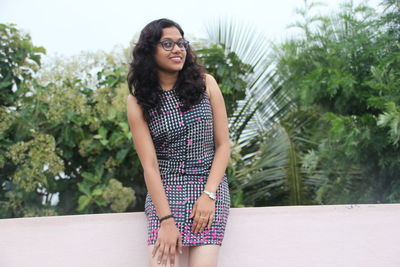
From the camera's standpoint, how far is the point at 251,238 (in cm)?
239

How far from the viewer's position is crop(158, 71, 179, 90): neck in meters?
2.10

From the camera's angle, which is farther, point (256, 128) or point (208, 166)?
point (256, 128)

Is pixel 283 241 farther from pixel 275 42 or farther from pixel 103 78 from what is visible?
pixel 275 42

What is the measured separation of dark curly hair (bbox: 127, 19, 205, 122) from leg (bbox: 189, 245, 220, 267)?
1.88 feet

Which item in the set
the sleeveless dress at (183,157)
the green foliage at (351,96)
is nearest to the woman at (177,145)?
the sleeveless dress at (183,157)

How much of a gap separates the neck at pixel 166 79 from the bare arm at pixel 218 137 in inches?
6.0

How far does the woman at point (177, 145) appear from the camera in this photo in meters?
1.97

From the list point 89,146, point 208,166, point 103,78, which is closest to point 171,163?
point 208,166

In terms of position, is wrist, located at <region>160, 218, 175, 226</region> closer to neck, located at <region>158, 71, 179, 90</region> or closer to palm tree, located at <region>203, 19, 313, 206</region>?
neck, located at <region>158, 71, 179, 90</region>

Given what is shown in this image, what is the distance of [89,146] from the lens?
12.4ft

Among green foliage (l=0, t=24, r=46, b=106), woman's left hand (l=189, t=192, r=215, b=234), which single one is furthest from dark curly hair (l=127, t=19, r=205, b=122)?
green foliage (l=0, t=24, r=46, b=106)

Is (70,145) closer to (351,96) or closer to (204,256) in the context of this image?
(204,256)

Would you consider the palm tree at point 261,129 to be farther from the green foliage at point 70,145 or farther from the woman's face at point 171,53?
the woman's face at point 171,53

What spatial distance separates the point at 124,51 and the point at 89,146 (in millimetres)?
855
